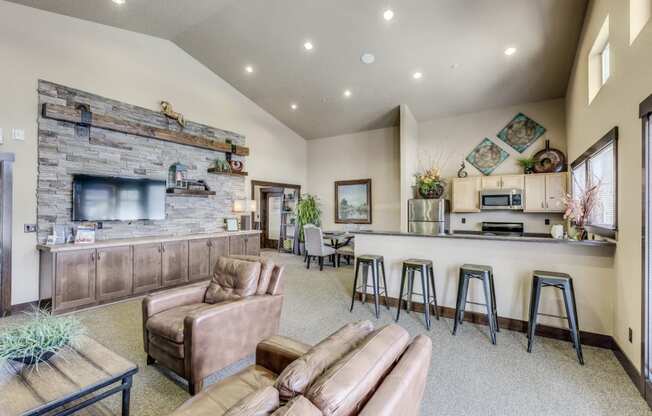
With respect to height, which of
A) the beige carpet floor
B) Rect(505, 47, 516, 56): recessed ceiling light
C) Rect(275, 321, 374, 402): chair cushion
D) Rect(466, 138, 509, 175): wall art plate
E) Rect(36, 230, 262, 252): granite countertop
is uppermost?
Rect(505, 47, 516, 56): recessed ceiling light

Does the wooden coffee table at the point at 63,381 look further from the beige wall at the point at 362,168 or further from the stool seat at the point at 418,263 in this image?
the beige wall at the point at 362,168

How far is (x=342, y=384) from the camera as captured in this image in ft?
3.22

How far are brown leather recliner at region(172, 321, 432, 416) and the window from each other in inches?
111

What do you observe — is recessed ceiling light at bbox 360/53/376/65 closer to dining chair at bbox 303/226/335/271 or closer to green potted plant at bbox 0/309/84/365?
dining chair at bbox 303/226/335/271

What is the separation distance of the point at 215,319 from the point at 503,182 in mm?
5839

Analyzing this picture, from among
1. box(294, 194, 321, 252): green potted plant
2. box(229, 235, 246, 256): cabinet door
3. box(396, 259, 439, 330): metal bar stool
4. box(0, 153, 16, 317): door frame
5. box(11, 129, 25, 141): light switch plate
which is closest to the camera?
box(396, 259, 439, 330): metal bar stool

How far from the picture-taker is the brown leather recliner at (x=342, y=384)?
93 centimetres

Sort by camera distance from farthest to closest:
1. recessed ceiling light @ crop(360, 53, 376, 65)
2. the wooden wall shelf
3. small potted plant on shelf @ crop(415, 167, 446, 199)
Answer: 1. small potted plant on shelf @ crop(415, 167, 446, 199)
2. the wooden wall shelf
3. recessed ceiling light @ crop(360, 53, 376, 65)

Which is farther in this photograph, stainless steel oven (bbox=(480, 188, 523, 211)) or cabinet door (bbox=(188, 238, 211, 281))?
stainless steel oven (bbox=(480, 188, 523, 211))

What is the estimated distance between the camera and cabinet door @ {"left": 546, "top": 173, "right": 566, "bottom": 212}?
5383mm

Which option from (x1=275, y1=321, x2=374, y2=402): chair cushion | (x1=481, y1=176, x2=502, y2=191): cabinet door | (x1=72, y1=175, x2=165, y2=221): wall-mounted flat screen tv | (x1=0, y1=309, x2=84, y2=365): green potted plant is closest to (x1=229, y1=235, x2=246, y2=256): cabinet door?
(x1=72, y1=175, x2=165, y2=221): wall-mounted flat screen tv

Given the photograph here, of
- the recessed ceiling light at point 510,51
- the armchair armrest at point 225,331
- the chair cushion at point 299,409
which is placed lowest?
Answer: the armchair armrest at point 225,331

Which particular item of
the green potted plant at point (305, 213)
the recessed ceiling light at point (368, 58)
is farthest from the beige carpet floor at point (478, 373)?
the green potted plant at point (305, 213)

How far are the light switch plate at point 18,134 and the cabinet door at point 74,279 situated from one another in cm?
163
